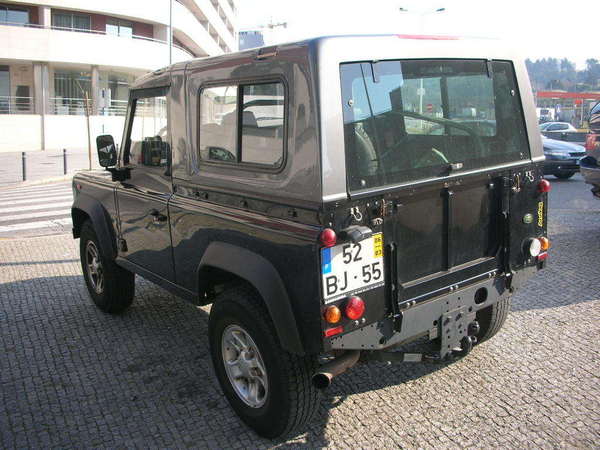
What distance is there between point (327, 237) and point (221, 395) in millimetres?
1790

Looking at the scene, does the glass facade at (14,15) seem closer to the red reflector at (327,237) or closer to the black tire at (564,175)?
the black tire at (564,175)

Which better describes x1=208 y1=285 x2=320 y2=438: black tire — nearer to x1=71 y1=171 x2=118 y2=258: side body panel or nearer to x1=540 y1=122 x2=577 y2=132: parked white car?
x1=71 y1=171 x2=118 y2=258: side body panel

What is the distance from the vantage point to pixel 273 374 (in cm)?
321

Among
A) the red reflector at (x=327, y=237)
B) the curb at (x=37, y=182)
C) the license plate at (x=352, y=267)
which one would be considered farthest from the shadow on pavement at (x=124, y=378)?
the curb at (x=37, y=182)

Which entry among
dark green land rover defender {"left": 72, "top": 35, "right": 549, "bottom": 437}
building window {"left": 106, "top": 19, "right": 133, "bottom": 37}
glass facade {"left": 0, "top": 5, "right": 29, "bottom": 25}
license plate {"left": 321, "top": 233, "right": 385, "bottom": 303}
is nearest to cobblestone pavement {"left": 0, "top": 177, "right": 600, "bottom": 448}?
dark green land rover defender {"left": 72, "top": 35, "right": 549, "bottom": 437}

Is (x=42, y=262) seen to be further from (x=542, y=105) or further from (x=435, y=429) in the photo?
(x=542, y=105)

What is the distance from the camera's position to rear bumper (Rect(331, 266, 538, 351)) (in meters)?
3.07

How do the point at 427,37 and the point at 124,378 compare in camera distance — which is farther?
the point at 124,378

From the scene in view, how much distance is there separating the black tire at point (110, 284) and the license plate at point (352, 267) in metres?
3.01

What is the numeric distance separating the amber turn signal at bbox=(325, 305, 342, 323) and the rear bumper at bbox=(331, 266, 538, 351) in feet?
0.40

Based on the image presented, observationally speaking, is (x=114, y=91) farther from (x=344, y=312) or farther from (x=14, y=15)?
(x=344, y=312)

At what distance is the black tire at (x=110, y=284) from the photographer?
211 inches

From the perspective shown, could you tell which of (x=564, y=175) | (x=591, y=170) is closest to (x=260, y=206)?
(x=591, y=170)

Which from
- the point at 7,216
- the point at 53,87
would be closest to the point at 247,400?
the point at 7,216
